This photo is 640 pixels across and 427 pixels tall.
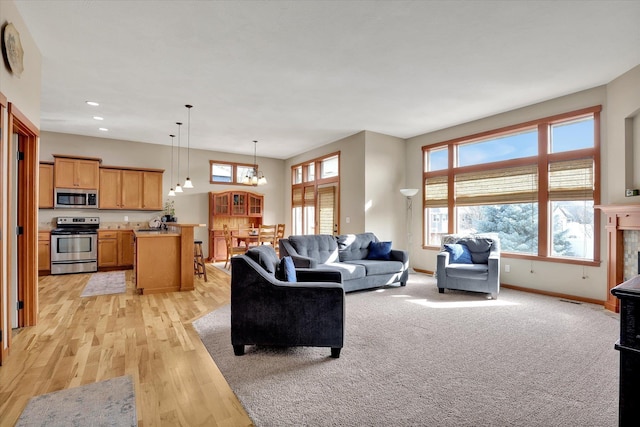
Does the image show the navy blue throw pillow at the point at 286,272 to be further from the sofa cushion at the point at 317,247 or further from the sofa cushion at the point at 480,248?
the sofa cushion at the point at 480,248

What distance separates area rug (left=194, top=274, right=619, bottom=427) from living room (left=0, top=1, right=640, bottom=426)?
55.1 inches

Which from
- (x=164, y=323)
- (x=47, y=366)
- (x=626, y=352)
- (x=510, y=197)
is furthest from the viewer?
(x=510, y=197)

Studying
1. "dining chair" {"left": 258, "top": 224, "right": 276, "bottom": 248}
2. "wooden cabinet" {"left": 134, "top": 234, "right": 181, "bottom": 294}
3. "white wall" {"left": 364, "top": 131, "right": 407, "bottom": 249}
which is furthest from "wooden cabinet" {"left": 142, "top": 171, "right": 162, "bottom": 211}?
"white wall" {"left": 364, "top": 131, "right": 407, "bottom": 249}

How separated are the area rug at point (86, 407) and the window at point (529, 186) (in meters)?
5.63

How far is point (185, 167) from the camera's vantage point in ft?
27.6

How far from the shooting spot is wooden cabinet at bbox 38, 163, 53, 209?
6.68 meters

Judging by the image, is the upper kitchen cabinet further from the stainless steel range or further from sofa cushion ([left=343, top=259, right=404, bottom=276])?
sofa cushion ([left=343, top=259, right=404, bottom=276])

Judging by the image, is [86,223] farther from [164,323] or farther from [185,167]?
[164,323]

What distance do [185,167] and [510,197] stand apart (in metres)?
7.28

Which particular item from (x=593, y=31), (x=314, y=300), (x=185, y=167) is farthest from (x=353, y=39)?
(x=185, y=167)

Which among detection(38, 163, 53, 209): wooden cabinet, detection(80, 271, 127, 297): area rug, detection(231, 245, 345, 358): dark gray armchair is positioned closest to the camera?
detection(231, 245, 345, 358): dark gray armchair

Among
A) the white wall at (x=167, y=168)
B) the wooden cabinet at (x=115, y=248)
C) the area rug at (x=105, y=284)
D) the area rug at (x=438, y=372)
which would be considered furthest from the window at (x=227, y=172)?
the area rug at (x=438, y=372)

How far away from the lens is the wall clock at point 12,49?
2.57 m

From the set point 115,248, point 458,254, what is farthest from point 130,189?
point 458,254
